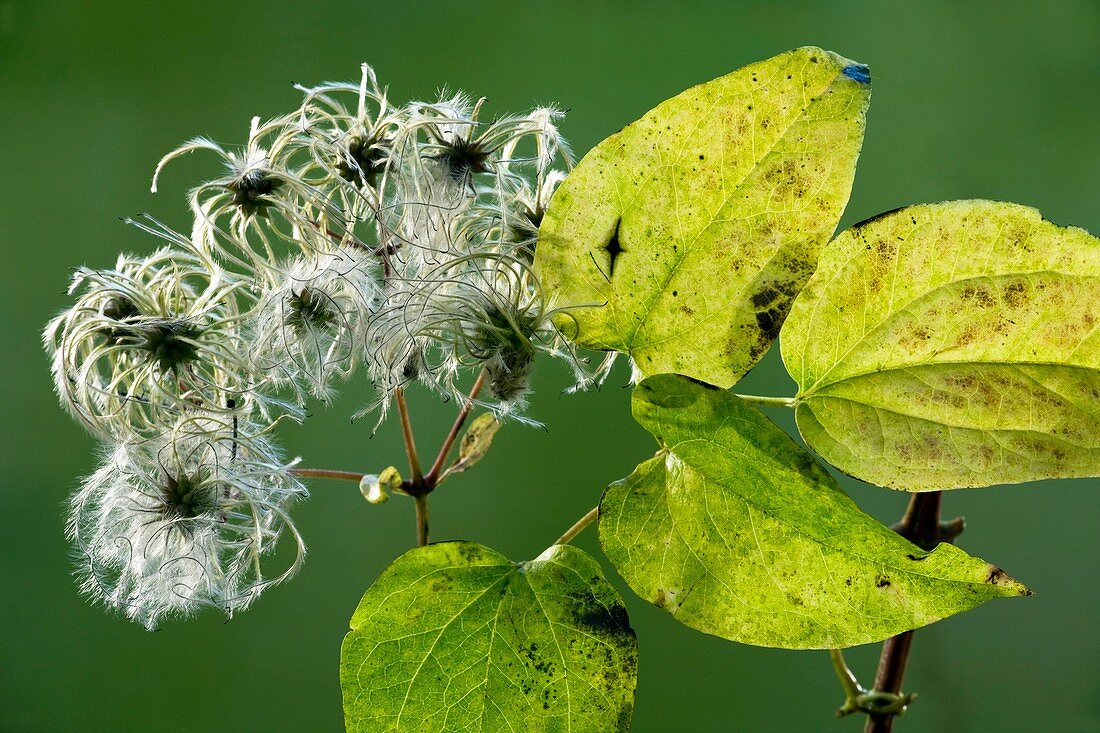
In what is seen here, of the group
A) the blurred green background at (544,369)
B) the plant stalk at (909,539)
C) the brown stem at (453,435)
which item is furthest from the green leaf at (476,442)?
the blurred green background at (544,369)

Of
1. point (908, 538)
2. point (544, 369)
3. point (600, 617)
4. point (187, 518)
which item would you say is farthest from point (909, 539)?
point (544, 369)

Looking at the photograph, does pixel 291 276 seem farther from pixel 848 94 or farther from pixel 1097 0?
pixel 1097 0

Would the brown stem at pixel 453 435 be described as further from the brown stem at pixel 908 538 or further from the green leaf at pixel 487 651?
the brown stem at pixel 908 538

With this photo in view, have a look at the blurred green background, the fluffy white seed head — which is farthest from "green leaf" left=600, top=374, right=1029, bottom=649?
the blurred green background

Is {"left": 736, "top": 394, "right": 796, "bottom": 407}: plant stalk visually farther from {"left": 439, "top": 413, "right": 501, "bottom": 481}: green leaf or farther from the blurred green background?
the blurred green background

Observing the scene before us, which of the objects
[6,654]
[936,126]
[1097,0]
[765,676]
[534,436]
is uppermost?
[1097,0]

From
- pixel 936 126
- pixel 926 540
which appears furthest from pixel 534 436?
pixel 926 540

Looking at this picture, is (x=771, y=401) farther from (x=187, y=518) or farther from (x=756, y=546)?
(x=187, y=518)
